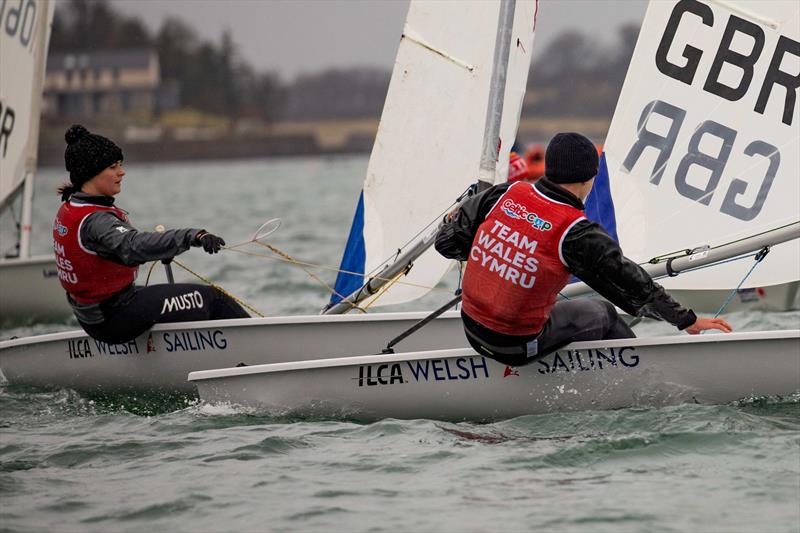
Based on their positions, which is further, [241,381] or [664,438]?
[241,381]

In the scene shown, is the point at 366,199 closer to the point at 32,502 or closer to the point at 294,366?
the point at 294,366

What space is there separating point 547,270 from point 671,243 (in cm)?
95

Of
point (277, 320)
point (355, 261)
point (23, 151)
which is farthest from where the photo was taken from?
point (23, 151)

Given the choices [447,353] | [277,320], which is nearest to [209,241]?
[277,320]

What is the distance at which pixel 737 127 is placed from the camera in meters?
4.84

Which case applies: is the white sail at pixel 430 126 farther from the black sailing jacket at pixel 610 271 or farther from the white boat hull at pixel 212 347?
the black sailing jacket at pixel 610 271

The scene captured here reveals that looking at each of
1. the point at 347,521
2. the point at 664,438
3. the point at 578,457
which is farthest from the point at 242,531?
the point at 664,438

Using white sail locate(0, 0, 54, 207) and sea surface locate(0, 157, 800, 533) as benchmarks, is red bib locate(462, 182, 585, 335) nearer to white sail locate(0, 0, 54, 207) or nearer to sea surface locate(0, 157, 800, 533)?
sea surface locate(0, 157, 800, 533)

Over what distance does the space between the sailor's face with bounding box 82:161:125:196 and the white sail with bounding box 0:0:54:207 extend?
3.53 m

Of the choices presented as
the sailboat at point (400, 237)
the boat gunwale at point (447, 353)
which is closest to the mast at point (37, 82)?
the sailboat at point (400, 237)

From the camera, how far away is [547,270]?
418 cm

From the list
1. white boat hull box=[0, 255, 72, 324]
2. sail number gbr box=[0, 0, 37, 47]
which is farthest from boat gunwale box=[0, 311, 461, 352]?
sail number gbr box=[0, 0, 37, 47]

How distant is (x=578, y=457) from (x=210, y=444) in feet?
4.23

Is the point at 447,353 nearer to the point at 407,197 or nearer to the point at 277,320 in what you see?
the point at 277,320
